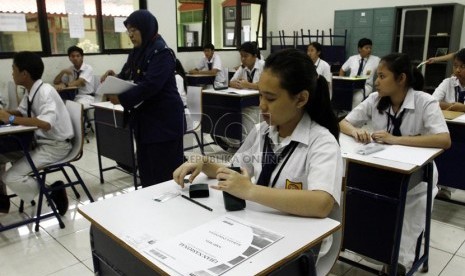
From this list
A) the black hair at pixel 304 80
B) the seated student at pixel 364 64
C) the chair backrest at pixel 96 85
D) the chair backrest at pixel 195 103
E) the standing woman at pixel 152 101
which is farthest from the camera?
the seated student at pixel 364 64

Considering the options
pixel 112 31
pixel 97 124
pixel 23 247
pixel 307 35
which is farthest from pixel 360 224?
pixel 307 35

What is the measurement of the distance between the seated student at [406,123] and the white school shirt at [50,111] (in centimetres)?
201

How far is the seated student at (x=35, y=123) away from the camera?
2652mm

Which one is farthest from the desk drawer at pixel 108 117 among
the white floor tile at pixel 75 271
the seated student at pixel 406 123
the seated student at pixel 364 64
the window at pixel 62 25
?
the seated student at pixel 364 64

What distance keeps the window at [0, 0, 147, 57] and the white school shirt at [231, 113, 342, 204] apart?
5.21 meters

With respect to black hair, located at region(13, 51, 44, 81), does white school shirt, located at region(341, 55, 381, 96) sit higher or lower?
lower

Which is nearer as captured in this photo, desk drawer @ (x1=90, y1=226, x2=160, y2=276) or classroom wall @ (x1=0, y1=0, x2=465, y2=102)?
desk drawer @ (x1=90, y1=226, x2=160, y2=276)

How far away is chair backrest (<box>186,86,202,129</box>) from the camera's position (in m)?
4.09

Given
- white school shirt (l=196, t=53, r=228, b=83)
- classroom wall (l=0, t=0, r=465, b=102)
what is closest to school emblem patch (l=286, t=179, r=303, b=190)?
classroom wall (l=0, t=0, r=465, b=102)

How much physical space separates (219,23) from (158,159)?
6.72 metres

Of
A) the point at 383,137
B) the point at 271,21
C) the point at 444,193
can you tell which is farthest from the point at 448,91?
the point at 271,21

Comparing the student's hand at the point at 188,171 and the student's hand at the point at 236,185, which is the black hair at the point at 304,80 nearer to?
the student's hand at the point at 236,185

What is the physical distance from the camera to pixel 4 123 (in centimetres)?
A: 264

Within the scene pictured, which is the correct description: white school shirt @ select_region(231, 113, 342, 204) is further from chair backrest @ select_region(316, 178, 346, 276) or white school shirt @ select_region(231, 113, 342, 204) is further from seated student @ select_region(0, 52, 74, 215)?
seated student @ select_region(0, 52, 74, 215)
